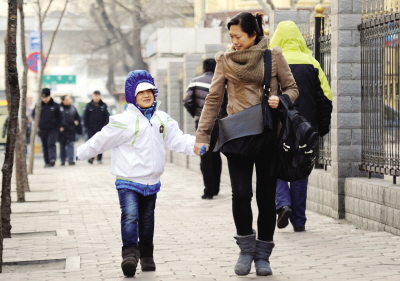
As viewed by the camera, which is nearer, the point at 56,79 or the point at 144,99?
the point at 144,99

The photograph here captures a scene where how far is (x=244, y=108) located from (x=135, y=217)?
3.71 ft

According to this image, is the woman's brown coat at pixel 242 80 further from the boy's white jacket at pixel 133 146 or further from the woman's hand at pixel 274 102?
the boy's white jacket at pixel 133 146

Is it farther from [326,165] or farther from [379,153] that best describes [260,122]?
[326,165]

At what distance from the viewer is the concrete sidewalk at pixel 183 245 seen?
5.80 meters

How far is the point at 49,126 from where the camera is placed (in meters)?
20.3

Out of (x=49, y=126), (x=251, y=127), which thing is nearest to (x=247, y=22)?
(x=251, y=127)

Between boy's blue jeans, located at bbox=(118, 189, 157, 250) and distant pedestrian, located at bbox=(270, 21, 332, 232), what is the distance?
6.11 feet

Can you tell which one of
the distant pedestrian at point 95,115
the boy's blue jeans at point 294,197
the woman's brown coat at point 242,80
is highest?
the woman's brown coat at point 242,80

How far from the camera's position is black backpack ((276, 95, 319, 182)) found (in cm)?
538

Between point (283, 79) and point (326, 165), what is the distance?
402 cm

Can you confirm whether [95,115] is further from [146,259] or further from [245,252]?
[245,252]

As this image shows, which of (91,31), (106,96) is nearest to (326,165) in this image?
(91,31)

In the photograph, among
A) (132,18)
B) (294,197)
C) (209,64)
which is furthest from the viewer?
(132,18)

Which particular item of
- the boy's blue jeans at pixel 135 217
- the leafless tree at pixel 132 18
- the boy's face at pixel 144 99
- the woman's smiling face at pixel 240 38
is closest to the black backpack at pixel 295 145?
the woman's smiling face at pixel 240 38
